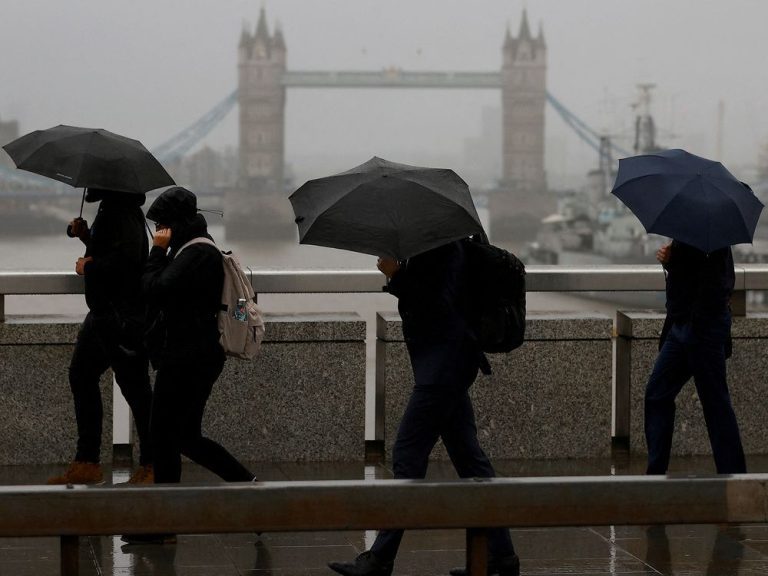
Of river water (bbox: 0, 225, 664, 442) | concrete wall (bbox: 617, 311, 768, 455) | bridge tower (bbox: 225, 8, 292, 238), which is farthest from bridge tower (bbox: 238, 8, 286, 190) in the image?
concrete wall (bbox: 617, 311, 768, 455)

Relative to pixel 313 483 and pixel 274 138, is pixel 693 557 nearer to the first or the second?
pixel 313 483

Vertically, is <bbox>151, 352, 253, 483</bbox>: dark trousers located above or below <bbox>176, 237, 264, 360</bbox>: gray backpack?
below

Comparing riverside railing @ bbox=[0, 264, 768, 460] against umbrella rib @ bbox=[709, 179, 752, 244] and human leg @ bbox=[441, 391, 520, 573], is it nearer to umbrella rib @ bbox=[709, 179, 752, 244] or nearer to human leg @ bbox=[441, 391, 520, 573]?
umbrella rib @ bbox=[709, 179, 752, 244]

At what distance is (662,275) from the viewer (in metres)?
5.45

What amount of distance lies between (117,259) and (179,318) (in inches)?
24.6

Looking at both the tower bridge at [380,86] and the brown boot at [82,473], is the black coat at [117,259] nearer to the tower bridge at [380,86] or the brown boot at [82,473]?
the brown boot at [82,473]

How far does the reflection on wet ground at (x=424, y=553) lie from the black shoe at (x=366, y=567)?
0.74ft

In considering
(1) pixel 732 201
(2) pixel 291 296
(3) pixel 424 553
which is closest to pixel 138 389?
(3) pixel 424 553

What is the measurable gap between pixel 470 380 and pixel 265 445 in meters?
1.94

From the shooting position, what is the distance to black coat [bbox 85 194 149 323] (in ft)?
14.5

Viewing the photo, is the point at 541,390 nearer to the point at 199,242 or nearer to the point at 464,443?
the point at 464,443

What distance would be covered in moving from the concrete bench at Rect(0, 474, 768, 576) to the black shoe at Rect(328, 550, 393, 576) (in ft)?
2.06

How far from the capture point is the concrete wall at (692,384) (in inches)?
220

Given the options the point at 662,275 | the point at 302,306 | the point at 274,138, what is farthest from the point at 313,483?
the point at 274,138
